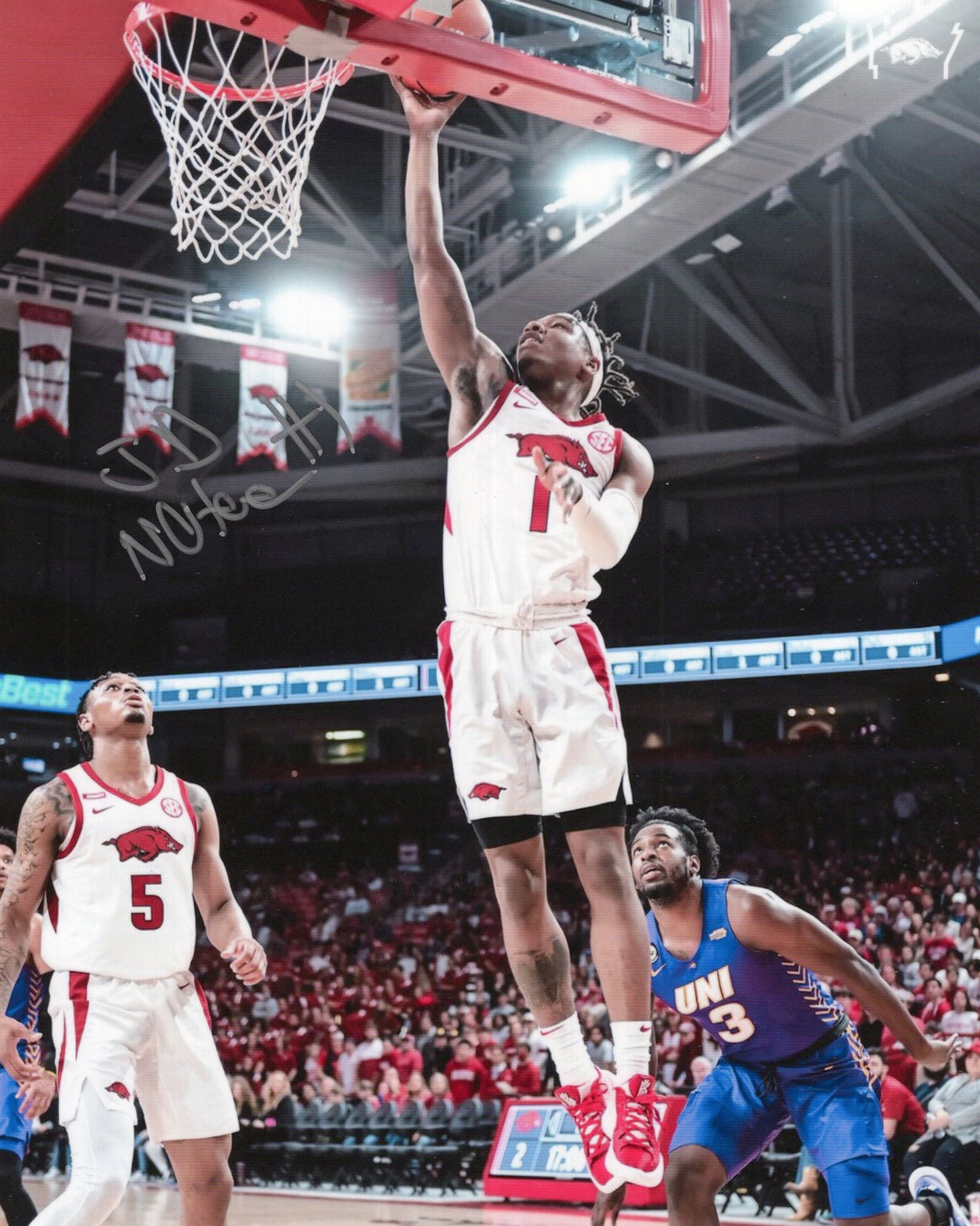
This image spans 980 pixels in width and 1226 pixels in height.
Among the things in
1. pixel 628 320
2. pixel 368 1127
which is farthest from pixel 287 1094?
pixel 628 320

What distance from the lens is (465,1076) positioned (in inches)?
432

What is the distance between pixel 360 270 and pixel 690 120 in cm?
1200

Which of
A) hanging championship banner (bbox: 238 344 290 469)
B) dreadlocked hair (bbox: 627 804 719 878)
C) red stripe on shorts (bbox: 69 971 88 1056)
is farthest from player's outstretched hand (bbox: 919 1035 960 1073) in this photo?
hanging championship banner (bbox: 238 344 290 469)

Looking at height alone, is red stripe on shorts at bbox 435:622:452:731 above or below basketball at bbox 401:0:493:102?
below

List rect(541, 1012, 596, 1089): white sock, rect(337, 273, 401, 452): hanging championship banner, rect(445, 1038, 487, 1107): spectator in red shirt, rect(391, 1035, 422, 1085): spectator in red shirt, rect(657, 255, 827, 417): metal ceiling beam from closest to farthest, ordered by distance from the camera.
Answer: rect(541, 1012, 596, 1089): white sock
rect(445, 1038, 487, 1107): spectator in red shirt
rect(391, 1035, 422, 1085): spectator in red shirt
rect(337, 273, 401, 452): hanging championship banner
rect(657, 255, 827, 417): metal ceiling beam

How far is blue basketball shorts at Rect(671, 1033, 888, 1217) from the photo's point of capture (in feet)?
15.1

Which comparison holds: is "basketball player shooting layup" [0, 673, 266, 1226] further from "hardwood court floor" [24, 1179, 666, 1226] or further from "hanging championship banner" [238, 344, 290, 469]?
"hanging championship banner" [238, 344, 290, 469]

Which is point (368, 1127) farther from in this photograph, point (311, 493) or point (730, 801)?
point (311, 493)

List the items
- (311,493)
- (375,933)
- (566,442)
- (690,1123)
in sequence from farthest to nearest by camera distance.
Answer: (311,493)
(375,933)
(690,1123)
(566,442)

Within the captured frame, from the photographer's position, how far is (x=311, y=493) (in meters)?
18.2

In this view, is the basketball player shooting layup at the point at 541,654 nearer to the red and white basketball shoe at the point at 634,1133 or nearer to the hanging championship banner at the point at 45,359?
the red and white basketball shoe at the point at 634,1133

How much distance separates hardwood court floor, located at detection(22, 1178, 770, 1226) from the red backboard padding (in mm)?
5906

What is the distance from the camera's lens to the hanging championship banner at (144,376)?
13.7 m

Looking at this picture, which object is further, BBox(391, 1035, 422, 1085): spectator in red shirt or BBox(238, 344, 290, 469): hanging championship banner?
BBox(238, 344, 290, 469): hanging championship banner
